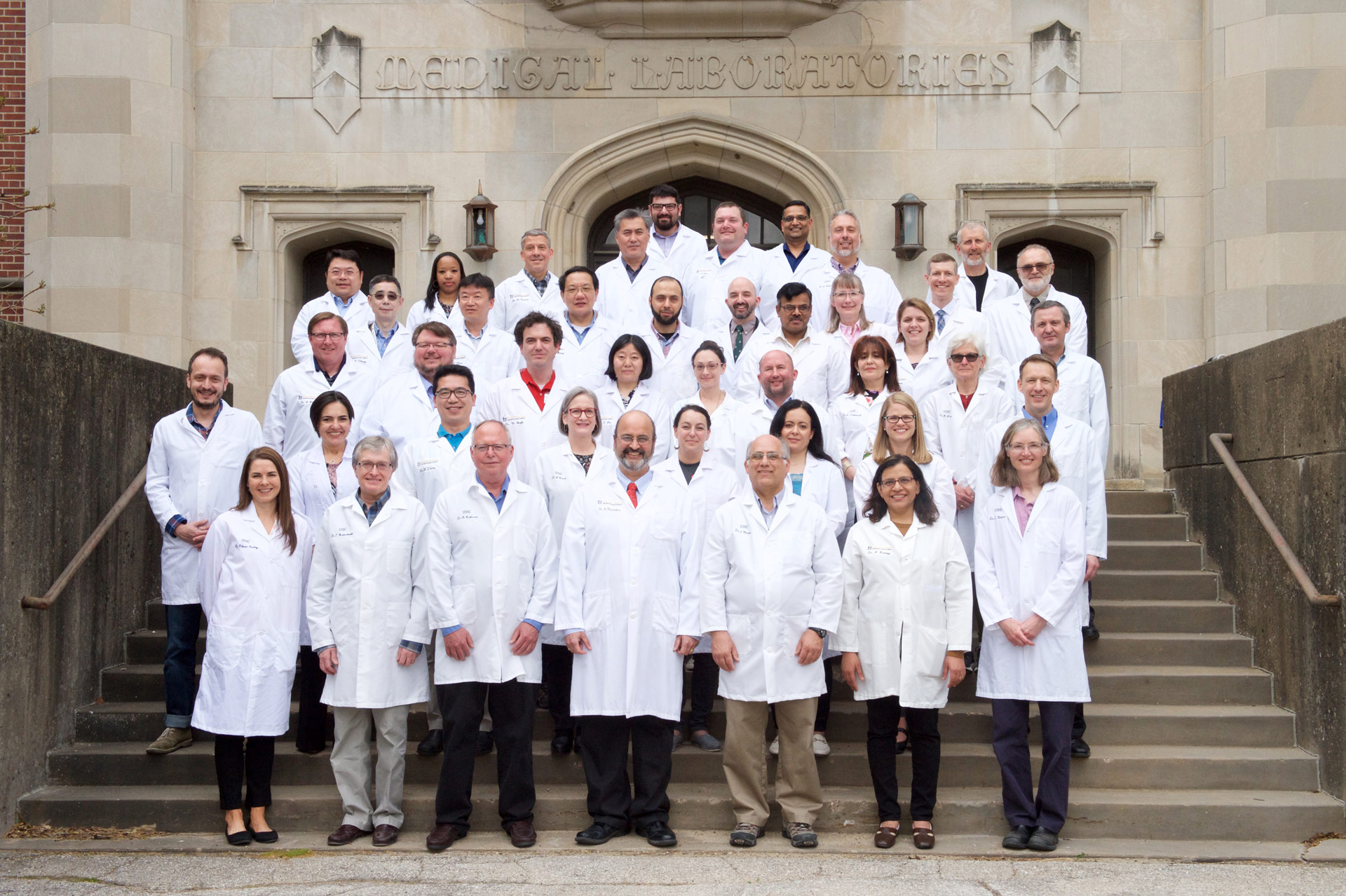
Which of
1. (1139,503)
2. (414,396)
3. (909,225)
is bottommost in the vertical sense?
(1139,503)

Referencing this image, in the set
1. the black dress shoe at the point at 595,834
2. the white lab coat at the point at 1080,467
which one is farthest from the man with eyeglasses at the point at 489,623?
the white lab coat at the point at 1080,467

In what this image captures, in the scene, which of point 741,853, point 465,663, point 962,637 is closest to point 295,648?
point 465,663

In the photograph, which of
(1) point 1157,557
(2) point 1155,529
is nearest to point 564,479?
(1) point 1157,557

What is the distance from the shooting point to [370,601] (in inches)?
232

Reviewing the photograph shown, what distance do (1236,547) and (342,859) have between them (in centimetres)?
532

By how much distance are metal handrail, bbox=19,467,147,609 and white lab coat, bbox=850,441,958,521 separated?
4090mm

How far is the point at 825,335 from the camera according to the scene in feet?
24.3

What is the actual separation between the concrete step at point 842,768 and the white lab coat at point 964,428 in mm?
1178

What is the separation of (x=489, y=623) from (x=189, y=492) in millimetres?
2098

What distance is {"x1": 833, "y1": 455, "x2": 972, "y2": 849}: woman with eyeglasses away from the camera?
18.8 ft

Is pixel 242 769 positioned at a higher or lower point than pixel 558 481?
lower

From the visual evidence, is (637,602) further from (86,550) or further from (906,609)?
(86,550)

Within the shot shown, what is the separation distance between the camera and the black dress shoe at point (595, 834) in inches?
230

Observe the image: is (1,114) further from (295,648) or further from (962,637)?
(962,637)
